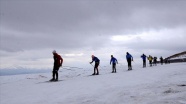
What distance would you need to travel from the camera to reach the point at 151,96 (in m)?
8.05

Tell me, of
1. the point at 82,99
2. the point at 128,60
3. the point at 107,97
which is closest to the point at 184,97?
the point at 107,97

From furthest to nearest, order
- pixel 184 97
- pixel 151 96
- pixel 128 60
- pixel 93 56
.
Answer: pixel 128 60
pixel 93 56
pixel 151 96
pixel 184 97

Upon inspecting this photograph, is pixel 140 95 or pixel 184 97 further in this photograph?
pixel 140 95

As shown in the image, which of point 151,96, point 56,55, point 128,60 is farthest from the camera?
point 128,60

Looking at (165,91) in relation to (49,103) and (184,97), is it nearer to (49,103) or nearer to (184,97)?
(184,97)

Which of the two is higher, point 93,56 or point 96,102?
point 93,56

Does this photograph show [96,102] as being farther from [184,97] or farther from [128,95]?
[184,97]

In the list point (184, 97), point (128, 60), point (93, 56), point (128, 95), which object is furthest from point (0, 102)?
point (128, 60)

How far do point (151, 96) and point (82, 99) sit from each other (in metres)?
2.51

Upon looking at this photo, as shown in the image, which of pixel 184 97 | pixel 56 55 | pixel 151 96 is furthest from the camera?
pixel 56 55

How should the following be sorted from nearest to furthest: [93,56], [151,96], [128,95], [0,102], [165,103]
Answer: [165,103] → [151,96] → [128,95] → [0,102] → [93,56]

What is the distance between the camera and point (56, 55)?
18.4 m

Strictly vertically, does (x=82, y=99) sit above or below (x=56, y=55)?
below

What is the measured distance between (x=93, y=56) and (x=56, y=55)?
6.35 meters
